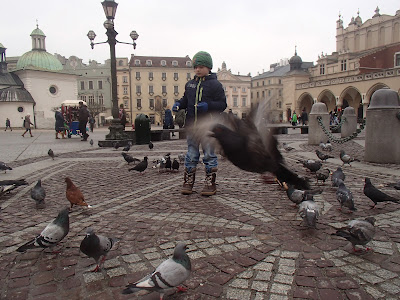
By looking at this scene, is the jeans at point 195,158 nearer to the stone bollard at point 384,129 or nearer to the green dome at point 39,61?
the stone bollard at point 384,129

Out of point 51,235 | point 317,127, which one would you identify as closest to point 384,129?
point 317,127

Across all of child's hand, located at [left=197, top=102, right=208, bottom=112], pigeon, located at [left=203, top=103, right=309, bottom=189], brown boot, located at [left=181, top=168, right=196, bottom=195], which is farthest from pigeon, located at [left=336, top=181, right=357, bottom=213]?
brown boot, located at [left=181, top=168, right=196, bottom=195]

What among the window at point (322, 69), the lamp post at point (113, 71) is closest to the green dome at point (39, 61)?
the lamp post at point (113, 71)

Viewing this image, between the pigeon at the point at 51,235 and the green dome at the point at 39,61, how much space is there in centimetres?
5283

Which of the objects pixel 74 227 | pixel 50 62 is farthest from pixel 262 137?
pixel 50 62

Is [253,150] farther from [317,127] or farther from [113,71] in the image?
[113,71]

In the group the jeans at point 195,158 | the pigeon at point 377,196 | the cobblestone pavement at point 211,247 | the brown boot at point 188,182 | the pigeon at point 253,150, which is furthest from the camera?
the brown boot at point 188,182

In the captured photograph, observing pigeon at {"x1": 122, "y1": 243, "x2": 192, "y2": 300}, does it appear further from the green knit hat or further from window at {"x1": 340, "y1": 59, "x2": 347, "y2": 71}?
window at {"x1": 340, "y1": 59, "x2": 347, "y2": 71}

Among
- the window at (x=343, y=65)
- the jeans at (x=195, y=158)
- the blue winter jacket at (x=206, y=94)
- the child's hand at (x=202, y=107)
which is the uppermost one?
the window at (x=343, y=65)

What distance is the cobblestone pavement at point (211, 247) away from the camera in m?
2.63

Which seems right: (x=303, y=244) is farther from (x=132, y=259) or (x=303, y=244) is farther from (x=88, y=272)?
(x=88, y=272)

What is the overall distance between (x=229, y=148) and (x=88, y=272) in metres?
1.95

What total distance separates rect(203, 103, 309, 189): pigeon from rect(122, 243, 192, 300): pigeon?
1.22 metres

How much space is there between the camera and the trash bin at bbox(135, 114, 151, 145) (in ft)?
50.8
